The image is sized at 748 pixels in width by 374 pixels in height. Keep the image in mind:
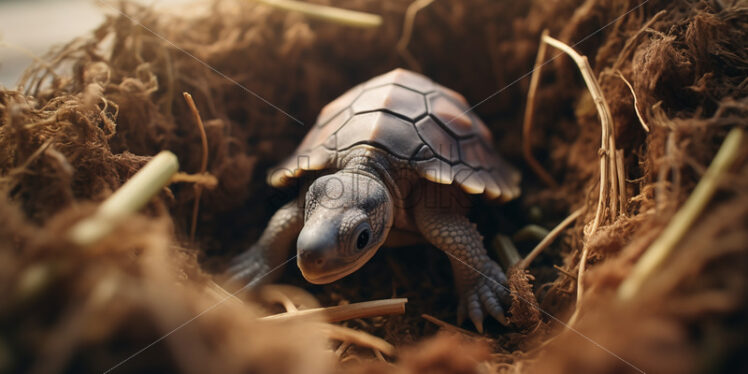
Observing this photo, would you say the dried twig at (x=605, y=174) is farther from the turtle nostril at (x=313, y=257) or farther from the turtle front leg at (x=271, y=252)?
the turtle front leg at (x=271, y=252)

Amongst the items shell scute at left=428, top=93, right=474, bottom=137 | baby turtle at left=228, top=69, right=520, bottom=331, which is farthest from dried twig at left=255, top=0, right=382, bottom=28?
shell scute at left=428, top=93, right=474, bottom=137

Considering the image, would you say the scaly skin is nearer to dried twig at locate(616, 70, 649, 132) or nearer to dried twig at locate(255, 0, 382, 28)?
dried twig at locate(616, 70, 649, 132)

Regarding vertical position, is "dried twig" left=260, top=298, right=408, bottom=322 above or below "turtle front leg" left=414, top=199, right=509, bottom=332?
below

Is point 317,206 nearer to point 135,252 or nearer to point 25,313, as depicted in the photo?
point 135,252

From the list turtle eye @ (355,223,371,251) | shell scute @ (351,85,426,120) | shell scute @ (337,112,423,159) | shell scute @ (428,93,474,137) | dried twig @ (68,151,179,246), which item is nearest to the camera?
dried twig @ (68,151,179,246)

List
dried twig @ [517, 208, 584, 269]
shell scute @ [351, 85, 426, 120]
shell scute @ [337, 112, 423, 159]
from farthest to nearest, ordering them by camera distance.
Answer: shell scute @ [351, 85, 426, 120]
shell scute @ [337, 112, 423, 159]
dried twig @ [517, 208, 584, 269]

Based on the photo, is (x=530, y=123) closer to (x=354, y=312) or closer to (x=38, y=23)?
(x=354, y=312)

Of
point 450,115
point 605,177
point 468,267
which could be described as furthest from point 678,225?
point 450,115

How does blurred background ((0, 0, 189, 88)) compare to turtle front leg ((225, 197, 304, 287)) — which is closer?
turtle front leg ((225, 197, 304, 287))
